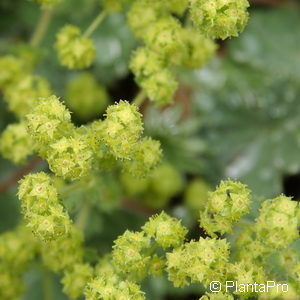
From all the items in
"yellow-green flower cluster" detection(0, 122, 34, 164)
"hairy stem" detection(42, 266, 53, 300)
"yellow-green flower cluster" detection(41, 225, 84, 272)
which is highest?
"yellow-green flower cluster" detection(0, 122, 34, 164)

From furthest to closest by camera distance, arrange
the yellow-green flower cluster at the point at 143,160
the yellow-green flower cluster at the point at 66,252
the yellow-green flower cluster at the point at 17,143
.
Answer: the yellow-green flower cluster at the point at 17,143 < the yellow-green flower cluster at the point at 66,252 < the yellow-green flower cluster at the point at 143,160

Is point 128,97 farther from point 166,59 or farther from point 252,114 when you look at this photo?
point 166,59

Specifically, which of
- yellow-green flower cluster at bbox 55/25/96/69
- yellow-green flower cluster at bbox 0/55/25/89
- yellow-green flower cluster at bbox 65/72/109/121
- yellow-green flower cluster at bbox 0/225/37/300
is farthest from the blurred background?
yellow-green flower cluster at bbox 55/25/96/69

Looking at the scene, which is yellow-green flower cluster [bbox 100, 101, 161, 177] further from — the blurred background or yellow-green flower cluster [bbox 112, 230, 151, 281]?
the blurred background

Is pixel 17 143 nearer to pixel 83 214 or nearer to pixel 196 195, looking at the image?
pixel 83 214

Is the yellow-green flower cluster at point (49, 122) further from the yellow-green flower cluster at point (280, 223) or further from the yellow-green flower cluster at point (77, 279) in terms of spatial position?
the yellow-green flower cluster at point (280, 223)

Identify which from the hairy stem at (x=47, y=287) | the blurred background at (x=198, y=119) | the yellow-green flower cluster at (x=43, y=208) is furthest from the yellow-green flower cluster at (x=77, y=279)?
the blurred background at (x=198, y=119)
